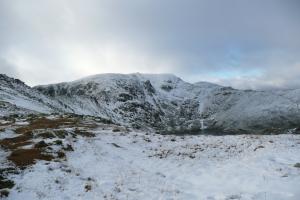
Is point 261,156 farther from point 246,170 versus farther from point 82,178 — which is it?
point 82,178

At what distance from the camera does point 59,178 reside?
80.9 feet

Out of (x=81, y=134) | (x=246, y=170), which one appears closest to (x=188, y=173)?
(x=246, y=170)

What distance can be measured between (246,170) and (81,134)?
26021mm

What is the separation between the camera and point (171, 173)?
91.1 ft

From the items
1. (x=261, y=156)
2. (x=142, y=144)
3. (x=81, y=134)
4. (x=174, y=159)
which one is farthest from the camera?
(x=81, y=134)

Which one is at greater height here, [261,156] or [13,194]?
[261,156]

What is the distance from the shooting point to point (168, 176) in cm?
2672

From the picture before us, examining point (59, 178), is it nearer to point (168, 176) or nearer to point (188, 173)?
point (168, 176)

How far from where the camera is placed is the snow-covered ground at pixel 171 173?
70.6ft

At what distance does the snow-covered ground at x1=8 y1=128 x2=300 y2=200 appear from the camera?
21531 mm

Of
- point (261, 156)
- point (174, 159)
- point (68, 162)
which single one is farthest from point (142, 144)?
point (261, 156)

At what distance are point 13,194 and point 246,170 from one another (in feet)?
52.0

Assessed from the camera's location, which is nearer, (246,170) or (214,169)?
(246,170)

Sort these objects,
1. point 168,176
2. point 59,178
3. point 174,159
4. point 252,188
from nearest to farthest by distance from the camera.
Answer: point 252,188 → point 59,178 → point 168,176 → point 174,159
